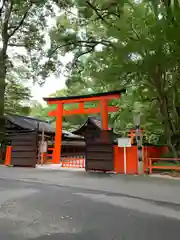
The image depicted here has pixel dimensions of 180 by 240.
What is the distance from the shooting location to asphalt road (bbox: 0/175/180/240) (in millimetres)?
2938

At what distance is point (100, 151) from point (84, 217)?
5.72 meters

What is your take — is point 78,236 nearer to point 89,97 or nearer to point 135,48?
point 135,48

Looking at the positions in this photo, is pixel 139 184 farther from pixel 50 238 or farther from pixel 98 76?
pixel 98 76

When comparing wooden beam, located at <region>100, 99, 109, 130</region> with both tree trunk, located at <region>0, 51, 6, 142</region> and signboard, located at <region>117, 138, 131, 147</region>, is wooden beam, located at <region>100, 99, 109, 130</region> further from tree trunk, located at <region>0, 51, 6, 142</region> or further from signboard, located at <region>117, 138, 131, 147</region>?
tree trunk, located at <region>0, 51, 6, 142</region>

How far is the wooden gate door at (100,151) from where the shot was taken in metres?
9.14

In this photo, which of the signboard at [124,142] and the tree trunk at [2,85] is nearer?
the signboard at [124,142]

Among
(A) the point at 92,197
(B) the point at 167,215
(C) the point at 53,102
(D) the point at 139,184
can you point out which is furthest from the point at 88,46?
(B) the point at 167,215

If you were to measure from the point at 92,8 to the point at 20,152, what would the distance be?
8401mm

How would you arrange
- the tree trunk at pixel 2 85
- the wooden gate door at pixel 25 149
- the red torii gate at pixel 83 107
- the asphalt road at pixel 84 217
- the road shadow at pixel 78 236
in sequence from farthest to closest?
1. the tree trunk at pixel 2 85
2. the red torii gate at pixel 83 107
3. the wooden gate door at pixel 25 149
4. the asphalt road at pixel 84 217
5. the road shadow at pixel 78 236

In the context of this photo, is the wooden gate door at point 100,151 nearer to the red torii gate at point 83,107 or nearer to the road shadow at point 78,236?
the red torii gate at point 83,107

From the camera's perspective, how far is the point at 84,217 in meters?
3.63

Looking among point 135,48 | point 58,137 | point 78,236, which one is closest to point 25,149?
point 58,137

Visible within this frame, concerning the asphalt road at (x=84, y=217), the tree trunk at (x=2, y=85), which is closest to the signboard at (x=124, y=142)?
the asphalt road at (x=84, y=217)

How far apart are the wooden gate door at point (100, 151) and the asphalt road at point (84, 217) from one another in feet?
12.0
